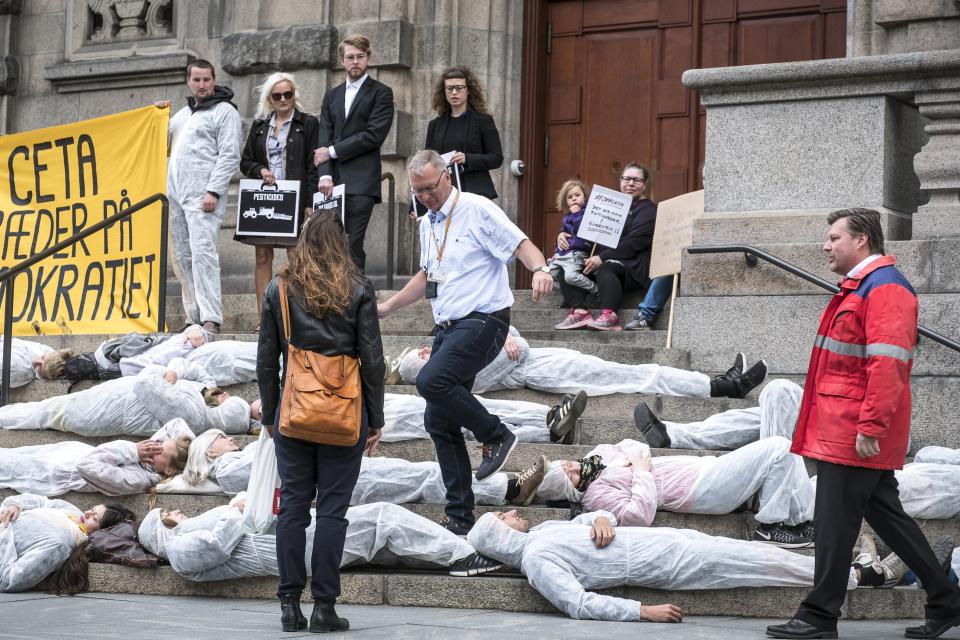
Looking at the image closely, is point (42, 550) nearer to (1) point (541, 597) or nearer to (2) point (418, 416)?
(2) point (418, 416)

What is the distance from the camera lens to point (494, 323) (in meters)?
7.76

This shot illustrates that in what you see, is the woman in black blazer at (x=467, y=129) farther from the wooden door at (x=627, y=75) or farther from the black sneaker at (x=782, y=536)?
the black sneaker at (x=782, y=536)

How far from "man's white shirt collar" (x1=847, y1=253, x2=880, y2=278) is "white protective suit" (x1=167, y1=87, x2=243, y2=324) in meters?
6.23

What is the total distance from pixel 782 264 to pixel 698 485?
2.39 m

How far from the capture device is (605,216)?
37.6 feet

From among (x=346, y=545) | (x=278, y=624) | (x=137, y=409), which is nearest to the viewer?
(x=278, y=624)

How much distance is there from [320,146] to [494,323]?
4307 mm

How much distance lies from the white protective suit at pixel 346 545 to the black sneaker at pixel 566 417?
145 cm

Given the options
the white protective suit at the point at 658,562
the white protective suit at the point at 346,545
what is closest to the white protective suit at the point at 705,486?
the white protective suit at the point at 658,562

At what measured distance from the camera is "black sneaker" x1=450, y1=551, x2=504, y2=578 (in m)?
7.31

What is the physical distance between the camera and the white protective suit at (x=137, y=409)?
9500 millimetres

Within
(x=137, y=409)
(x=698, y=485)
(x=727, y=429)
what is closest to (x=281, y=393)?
(x=698, y=485)

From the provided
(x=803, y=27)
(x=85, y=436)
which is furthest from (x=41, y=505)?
(x=803, y=27)

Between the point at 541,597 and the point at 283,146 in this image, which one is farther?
the point at 283,146
